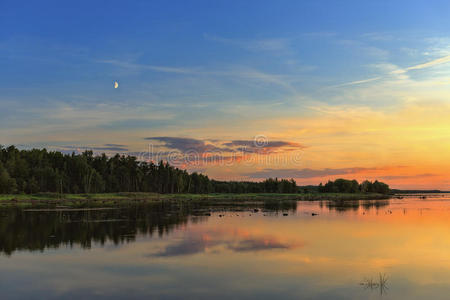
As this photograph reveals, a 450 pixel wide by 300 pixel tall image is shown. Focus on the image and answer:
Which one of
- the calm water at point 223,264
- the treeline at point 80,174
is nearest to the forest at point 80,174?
the treeline at point 80,174

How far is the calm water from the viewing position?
19.0 m

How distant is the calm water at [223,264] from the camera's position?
19.0 m

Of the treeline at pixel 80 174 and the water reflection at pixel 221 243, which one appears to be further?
the treeline at pixel 80 174

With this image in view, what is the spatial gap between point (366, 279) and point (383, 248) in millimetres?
11387

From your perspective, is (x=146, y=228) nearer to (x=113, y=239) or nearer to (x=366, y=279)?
(x=113, y=239)

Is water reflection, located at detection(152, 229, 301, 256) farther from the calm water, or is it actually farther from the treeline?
the treeline

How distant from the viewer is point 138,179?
173250 mm

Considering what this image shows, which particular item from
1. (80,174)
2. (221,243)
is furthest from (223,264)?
(80,174)

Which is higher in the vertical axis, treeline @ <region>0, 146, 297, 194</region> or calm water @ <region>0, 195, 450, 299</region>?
treeline @ <region>0, 146, 297, 194</region>

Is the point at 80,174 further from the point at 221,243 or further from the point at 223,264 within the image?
the point at 223,264

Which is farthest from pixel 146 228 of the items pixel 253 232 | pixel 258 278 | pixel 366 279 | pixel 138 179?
pixel 138 179

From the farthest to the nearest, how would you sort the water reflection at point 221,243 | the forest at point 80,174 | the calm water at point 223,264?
the forest at point 80,174, the water reflection at point 221,243, the calm water at point 223,264

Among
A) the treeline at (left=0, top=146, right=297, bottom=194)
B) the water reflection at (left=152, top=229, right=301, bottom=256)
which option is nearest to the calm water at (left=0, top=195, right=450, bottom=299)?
the water reflection at (left=152, top=229, right=301, bottom=256)

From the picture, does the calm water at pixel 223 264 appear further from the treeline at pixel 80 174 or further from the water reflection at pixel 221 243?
the treeline at pixel 80 174
